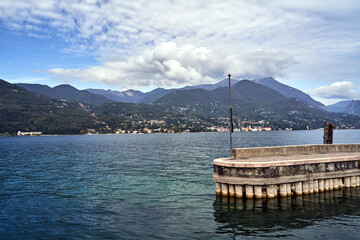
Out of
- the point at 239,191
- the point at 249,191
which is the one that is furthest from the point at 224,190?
the point at 249,191

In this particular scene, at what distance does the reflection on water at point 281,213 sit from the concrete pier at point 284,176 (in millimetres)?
578

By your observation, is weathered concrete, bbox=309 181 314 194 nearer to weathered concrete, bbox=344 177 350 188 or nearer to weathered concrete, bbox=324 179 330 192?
weathered concrete, bbox=324 179 330 192

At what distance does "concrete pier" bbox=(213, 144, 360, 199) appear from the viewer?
19.4 m

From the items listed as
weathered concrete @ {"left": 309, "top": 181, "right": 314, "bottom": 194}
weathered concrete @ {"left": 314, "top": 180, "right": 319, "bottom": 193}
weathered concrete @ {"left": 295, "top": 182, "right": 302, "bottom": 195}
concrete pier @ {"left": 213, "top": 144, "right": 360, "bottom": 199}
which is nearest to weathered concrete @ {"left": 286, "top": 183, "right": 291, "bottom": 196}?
concrete pier @ {"left": 213, "top": 144, "right": 360, "bottom": 199}

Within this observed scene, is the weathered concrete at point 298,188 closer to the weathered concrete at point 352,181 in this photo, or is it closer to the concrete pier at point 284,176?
the concrete pier at point 284,176

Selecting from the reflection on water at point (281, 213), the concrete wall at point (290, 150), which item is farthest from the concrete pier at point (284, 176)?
the concrete wall at point (290, 150)

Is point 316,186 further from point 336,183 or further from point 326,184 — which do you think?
point 336,183

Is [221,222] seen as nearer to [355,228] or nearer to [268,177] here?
[268,177]

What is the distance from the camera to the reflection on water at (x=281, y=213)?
51.6ft

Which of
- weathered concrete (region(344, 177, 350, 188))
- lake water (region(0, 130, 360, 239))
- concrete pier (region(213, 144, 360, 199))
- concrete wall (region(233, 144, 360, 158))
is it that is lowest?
lake water (region(0, 130, 360, 239))

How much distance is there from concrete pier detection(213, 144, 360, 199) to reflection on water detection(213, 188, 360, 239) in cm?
58

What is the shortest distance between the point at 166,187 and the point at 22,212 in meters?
12.9

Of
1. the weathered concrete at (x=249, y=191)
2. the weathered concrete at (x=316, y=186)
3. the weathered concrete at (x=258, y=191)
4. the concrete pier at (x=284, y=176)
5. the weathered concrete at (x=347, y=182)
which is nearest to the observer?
the concrete pier at (x=284, y=176)


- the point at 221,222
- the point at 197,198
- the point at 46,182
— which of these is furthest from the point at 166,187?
the point at 46,182
